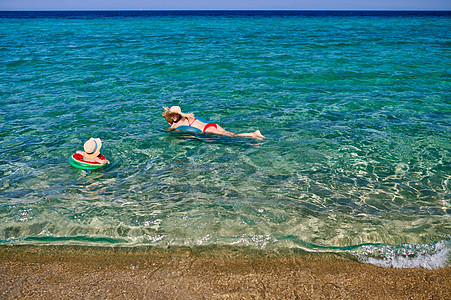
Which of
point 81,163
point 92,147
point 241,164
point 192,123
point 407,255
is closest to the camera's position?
point 407,255

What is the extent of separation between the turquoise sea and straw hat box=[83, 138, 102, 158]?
1.57 feet

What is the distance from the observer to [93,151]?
300 inches

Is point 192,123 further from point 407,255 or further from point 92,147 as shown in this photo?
point 407,255

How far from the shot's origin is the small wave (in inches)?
190

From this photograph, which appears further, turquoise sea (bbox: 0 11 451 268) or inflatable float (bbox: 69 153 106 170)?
inflatable float (bbox: 69 153 106 170)

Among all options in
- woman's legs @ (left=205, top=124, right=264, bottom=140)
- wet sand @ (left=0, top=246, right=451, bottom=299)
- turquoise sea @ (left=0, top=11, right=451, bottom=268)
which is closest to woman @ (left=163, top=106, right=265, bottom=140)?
woman's legs @ (left=205, top=124, right=264, bottom=140)

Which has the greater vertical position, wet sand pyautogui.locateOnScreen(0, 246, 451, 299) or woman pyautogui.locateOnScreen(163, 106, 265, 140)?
woman pyautogui.locateOnScreen(163, 106, 265, 140)

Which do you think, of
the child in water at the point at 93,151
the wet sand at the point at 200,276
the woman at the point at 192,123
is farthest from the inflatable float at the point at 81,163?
the woman at the point at 192,123

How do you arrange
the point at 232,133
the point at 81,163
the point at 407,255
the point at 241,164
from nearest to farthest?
the point at 407,255 < the point at 81,163 < the point at 241,164 < the point at 232,133

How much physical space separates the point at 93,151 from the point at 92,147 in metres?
0.13

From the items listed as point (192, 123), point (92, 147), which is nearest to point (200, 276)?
point (92, 147)

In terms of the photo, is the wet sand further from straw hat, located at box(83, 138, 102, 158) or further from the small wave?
straw hat, located at box(83, 138, 102, 158)

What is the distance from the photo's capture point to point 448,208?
6.24m

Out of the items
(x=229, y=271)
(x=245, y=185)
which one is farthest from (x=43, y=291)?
(x=245, y=185)
